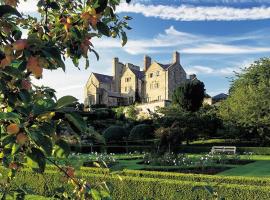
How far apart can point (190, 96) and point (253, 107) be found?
9716mm

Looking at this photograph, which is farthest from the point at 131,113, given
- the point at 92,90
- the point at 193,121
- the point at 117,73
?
the point at 117,73

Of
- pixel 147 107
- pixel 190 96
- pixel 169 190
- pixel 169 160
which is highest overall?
pixel 190 96

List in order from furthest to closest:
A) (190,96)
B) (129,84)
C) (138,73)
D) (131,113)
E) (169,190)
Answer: (129,84) < (138,73) < (131,113) < (190,96) < (169,190)

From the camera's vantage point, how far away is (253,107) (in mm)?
34219

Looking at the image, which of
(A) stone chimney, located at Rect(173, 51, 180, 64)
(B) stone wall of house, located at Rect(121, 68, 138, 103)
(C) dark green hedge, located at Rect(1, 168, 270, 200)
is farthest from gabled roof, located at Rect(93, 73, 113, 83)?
(C) dark green hedge, located at Rect(1, 168, 270, 200)

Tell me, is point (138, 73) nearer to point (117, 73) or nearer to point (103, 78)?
point (117, 73)

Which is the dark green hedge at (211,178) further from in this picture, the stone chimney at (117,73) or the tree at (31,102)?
the stone chimney at (117,73)

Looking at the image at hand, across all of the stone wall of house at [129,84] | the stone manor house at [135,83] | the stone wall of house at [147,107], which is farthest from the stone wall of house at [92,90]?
the stone wall of house at [147,107]

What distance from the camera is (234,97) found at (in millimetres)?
36781

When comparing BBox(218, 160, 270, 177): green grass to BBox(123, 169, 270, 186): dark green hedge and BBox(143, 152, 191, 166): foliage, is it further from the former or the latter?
BBox(123, 169, 270, 186): dark green hedge

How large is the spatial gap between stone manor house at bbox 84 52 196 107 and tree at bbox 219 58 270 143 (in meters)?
21.1

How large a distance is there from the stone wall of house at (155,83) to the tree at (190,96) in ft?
46.7

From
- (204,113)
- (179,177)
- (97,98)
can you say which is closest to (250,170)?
(179,177)

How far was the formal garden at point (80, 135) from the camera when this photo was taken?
4.87ft
